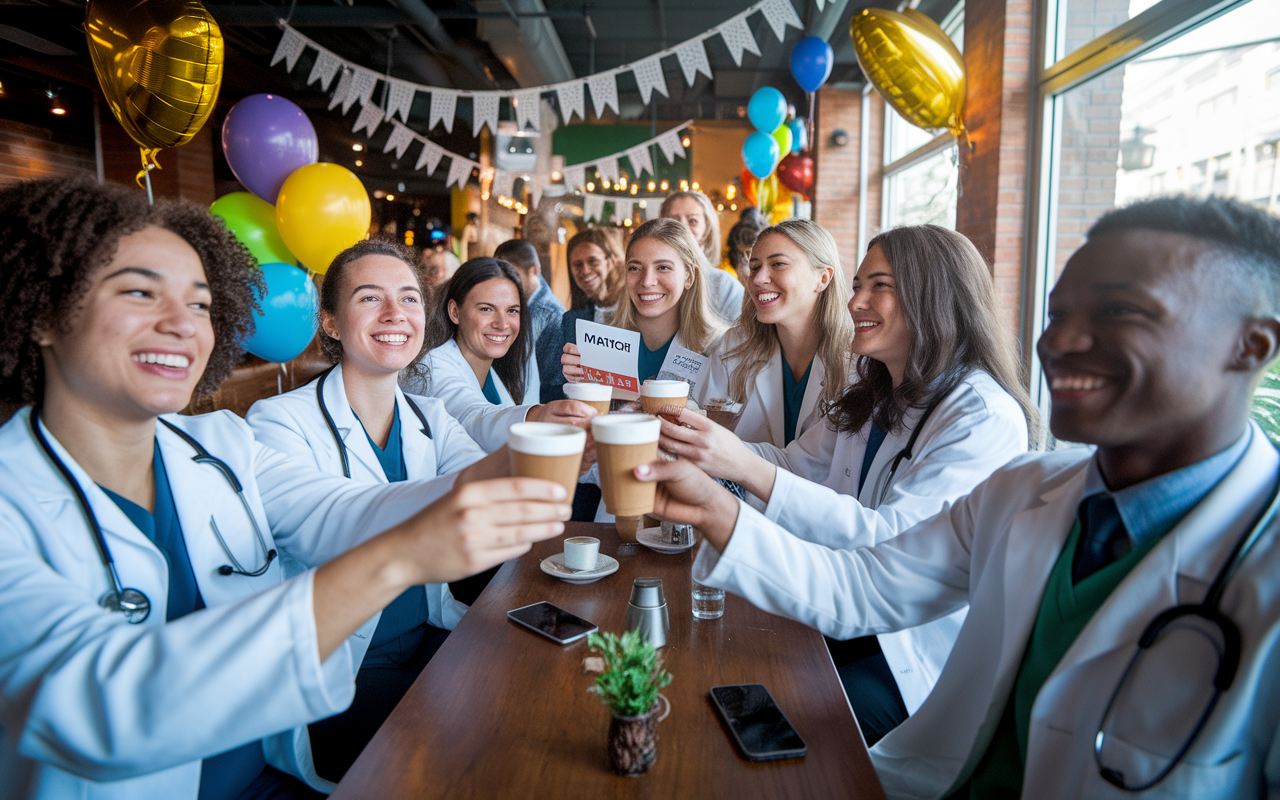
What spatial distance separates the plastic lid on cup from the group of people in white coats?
0.07m

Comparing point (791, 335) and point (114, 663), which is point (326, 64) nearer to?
point (791, 335)

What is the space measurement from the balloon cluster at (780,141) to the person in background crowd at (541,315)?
313 cm

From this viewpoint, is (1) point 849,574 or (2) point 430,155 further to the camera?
(2) point 430,155

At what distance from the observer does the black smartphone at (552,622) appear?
154 centimetres

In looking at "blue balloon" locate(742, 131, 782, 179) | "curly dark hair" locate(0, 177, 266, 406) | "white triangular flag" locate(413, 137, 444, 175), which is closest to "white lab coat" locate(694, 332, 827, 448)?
"curly dark hair" locate(0, 177, 266, 406)

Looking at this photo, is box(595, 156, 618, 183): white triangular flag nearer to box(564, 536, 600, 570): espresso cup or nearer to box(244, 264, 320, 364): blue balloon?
box(244, 264, 320, 364): blue balloon

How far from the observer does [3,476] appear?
1212 millimetres

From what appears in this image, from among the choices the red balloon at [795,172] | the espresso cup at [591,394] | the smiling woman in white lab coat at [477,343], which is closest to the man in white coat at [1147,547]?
the espresso cup at [591,394]

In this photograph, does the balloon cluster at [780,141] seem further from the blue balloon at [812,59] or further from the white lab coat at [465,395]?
the white lab coat at [465,395]

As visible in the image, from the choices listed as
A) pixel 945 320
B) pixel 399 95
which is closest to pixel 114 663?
pixel 945 320

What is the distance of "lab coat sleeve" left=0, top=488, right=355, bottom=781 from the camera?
3.12ft

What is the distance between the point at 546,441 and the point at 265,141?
15.9ft

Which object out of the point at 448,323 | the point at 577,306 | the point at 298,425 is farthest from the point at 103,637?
the point at 577,306

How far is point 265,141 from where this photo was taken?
4.92 meters
